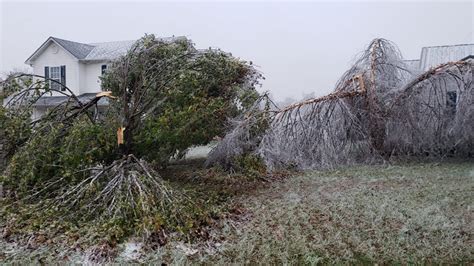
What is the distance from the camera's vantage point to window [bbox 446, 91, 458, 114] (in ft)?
30.3

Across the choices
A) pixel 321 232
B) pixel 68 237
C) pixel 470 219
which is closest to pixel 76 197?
pixel 68 237

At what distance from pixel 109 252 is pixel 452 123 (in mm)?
7942

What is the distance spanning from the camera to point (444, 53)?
592 inches

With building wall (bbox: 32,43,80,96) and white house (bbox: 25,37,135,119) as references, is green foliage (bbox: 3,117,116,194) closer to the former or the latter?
white house (bbox: 25,37,135,119)

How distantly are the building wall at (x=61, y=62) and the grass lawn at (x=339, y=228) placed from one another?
15.0m

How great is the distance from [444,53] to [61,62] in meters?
16.4

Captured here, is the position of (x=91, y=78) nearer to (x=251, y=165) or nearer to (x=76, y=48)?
(x=76, y=48)

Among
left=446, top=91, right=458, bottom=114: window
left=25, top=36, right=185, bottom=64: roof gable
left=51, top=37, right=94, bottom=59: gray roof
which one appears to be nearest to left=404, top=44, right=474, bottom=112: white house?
left=446, top=91, right=458, bottom=114: window

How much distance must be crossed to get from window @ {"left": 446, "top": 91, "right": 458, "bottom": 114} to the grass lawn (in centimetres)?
292

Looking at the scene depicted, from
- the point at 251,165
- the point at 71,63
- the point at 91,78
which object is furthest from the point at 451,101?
the point at 71,63

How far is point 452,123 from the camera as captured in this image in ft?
30.0

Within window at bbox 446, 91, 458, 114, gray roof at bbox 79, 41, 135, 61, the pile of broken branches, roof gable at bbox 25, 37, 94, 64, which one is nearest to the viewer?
the pile of broken branches

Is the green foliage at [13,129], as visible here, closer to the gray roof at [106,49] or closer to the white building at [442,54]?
the white building at [442,54]

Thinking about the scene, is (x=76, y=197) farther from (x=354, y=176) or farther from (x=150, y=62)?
(x=354, y=176)
